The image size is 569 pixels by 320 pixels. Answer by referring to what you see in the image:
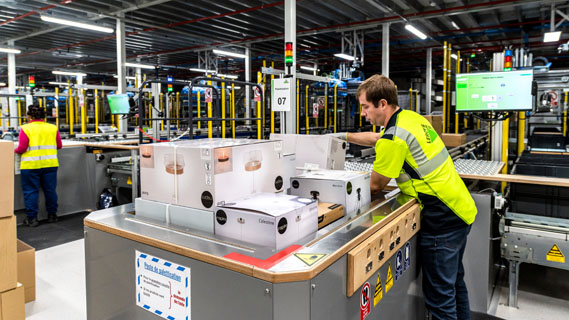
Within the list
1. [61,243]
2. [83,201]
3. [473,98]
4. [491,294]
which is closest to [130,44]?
[83,201]

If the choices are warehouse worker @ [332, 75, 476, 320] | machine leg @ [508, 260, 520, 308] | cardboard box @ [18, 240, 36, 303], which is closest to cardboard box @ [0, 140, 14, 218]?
cardboard box @ [18, 240, 36, 303]

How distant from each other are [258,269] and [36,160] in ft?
16.6

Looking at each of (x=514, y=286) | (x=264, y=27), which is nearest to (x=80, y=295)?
(x=514, y=286)

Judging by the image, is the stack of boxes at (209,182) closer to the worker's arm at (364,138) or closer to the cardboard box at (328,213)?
the cardboard box at (328,213)

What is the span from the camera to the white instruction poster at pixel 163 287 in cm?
156

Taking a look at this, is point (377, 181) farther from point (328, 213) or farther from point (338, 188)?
point (328, 213)

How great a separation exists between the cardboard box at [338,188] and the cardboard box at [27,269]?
2328 millimetres

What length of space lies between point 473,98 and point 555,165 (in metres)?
0.96

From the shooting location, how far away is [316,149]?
102 inches

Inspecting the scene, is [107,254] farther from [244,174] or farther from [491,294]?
[491,294]

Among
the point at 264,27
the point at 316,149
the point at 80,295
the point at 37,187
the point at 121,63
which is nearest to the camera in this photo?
the point at 316,149

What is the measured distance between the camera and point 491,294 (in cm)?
327

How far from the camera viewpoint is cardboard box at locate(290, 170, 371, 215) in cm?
204

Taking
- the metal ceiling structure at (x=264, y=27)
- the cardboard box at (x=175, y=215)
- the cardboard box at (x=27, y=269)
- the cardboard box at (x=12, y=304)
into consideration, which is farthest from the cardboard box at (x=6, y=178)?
the metal ceiling structure at (x=264, y=27)
